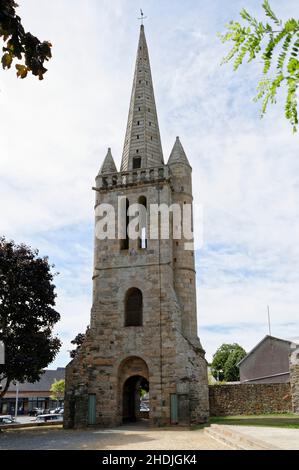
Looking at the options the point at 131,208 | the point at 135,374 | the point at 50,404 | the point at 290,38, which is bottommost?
the point at 50,404

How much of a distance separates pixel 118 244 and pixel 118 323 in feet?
15.7

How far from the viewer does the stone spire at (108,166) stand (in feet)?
100.0

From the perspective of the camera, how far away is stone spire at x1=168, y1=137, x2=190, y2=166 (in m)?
30.3

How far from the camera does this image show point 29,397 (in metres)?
58.9

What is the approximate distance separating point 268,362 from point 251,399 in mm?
15575

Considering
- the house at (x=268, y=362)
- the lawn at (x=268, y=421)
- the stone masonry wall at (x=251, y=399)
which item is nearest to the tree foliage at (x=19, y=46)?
the lawn at (x=268, y=421)

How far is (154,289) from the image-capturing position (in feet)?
84.3

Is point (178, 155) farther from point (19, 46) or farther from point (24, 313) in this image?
point (19, 46)

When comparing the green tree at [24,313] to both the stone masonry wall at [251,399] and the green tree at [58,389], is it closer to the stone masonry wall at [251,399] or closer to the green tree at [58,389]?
the stone masonry wall at [251,399]

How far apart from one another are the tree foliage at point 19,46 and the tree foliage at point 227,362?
65.9m

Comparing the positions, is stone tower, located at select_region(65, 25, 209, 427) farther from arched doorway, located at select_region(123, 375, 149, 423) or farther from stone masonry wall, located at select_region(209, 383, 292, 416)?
stone masonry wall, located at select_region(209, 383, 292, 416)
